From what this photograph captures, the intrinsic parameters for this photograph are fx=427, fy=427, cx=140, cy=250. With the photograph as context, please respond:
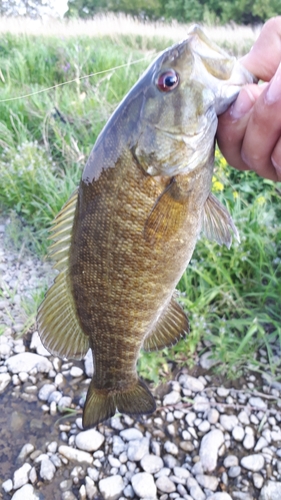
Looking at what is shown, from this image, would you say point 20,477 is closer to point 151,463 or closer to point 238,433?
point 151,463

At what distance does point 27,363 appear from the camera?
2.82 metres

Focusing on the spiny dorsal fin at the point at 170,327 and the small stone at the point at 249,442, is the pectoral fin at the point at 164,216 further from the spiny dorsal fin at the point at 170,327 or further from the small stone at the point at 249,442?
the small stone at the point at 249,442

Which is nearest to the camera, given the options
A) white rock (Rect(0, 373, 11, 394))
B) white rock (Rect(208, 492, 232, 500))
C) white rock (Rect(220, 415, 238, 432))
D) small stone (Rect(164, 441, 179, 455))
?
white rock (Rect(208, 492, 232, 500))

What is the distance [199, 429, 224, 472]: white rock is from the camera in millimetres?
2287

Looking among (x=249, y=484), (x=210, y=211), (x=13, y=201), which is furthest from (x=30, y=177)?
(x=249, y=484)

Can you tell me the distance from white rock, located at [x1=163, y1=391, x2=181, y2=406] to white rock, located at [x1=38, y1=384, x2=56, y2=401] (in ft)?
2.31

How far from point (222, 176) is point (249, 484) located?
215 cm

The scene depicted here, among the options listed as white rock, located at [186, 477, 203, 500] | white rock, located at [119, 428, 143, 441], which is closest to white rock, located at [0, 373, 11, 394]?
white rock, located at [119, 428, 143, 441]

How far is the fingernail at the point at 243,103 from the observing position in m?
1.30

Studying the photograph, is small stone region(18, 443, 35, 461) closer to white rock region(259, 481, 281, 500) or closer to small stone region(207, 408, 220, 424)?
small stone region(207, 408, 220, 424)

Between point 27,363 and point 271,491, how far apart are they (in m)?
1.62

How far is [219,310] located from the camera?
2936 mm

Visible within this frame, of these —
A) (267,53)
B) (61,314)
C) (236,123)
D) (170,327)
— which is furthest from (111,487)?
(267,53)

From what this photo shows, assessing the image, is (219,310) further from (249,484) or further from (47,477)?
(47,477)
